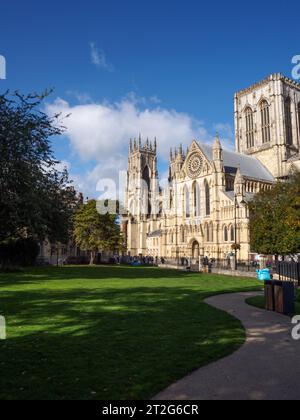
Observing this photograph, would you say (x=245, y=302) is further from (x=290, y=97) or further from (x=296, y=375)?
(x=290, y=97)

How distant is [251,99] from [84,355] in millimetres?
78479

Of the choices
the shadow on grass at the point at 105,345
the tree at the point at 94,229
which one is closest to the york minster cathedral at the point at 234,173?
the tree at the point at 94,229

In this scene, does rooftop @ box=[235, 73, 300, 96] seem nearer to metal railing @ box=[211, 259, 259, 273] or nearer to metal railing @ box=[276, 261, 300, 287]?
metal railing @ box=[211, 259, 259, 273]

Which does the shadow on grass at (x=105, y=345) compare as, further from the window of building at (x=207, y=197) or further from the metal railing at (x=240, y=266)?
the window of building at (x=207, y=197)

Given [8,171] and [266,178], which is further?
[266,178]

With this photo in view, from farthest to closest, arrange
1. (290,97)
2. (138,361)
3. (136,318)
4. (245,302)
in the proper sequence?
(290,97)
(245,302)
(136,318)
(138,361)

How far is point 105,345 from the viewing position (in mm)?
8227

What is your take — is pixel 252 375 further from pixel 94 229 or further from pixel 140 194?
pixel 140 194

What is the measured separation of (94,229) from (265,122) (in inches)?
1649

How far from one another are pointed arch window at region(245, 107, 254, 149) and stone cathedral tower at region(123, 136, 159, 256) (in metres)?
33.7

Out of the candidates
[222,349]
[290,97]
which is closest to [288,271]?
[222,349]

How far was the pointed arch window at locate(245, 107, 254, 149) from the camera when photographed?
76.9m
